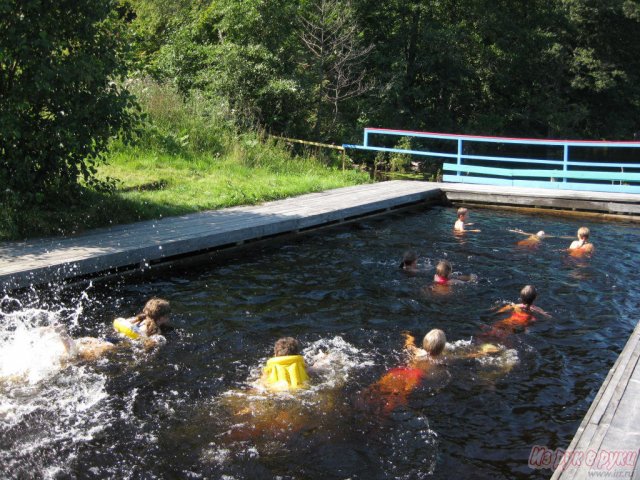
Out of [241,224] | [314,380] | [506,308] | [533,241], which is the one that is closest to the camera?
[314,380]

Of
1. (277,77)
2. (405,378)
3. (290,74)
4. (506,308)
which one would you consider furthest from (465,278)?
(290,74)

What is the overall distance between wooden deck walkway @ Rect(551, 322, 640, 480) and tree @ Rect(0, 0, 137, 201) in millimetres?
8377

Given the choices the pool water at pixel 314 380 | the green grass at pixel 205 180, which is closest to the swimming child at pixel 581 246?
the pool water at pixel 314 380

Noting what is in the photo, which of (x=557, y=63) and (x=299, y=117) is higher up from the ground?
(x=557, y=63)

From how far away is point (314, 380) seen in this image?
6.19 meters

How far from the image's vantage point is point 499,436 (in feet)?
17.7

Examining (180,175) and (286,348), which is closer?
(286,348)

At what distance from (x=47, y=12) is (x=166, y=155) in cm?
600

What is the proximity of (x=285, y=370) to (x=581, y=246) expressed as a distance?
7.68 m

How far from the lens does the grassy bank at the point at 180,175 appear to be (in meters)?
→ 10.8

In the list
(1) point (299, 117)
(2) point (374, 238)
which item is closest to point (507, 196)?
(2) point (374, 238)

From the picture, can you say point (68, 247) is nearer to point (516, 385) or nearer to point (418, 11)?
point (516, 385)

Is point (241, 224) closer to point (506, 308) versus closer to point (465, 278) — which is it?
point (465, 278)

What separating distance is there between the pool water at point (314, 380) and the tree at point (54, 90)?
105 inches
